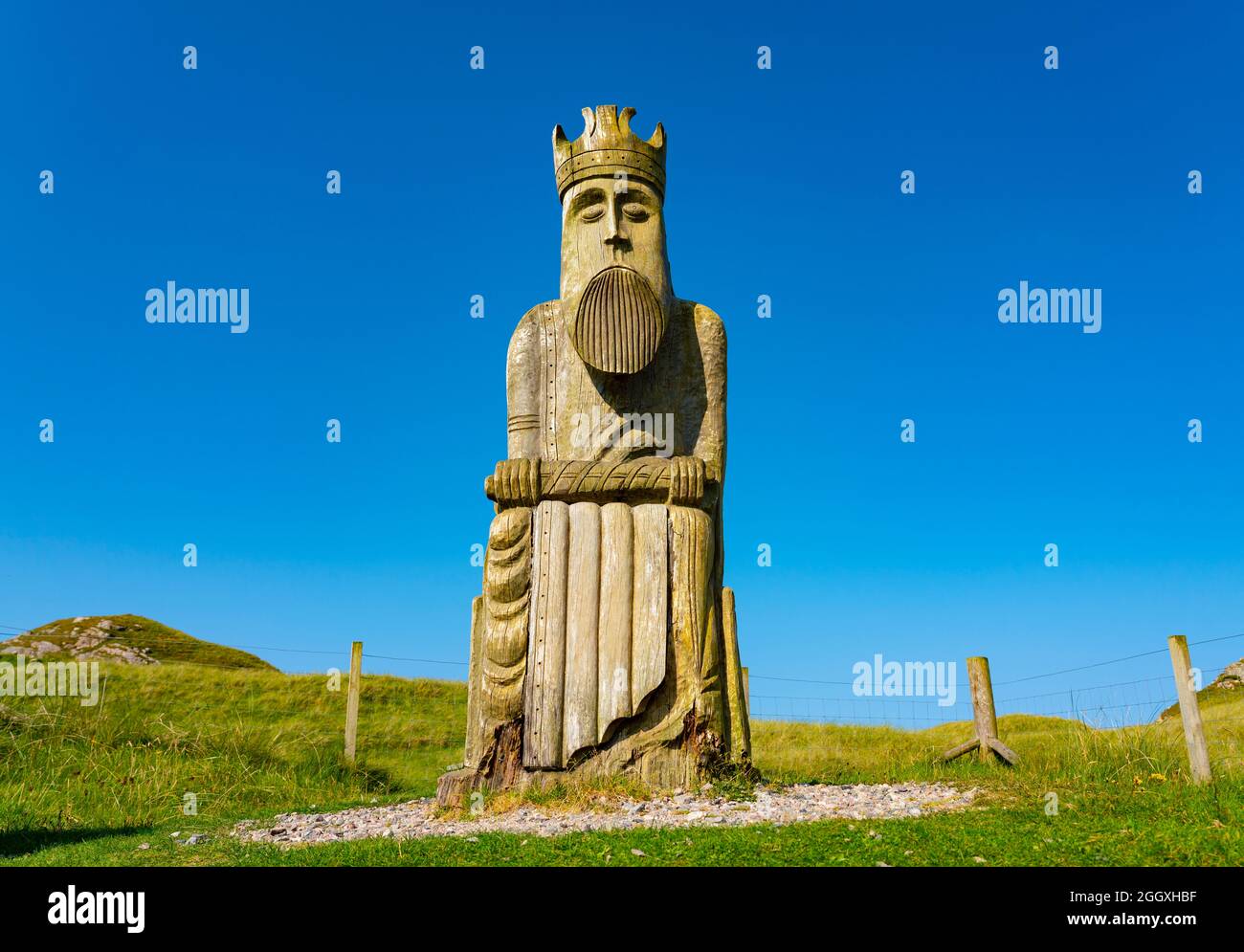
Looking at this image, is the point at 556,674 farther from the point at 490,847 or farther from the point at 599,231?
the point at 599,231

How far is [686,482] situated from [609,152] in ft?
11.4

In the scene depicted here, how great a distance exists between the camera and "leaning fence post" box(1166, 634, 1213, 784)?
8.49m

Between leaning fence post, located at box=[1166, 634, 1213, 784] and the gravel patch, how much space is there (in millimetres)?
2341

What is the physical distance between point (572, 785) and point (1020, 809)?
3423mm

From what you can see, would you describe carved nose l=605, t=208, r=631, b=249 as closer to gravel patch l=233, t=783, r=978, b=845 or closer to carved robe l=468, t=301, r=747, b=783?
carved robe l=468, t=301, r=747, b=783

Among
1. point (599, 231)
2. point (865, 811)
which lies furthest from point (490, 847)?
point (599, 231)

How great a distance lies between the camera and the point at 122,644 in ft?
77.5

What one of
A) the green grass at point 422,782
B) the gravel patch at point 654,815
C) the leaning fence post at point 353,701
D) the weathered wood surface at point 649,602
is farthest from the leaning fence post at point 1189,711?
the leaning fence post at point 353,701

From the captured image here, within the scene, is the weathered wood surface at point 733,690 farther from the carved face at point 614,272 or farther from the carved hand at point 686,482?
the carved face at point 614,272

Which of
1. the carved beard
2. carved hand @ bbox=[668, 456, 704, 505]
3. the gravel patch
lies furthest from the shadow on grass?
the carved beard

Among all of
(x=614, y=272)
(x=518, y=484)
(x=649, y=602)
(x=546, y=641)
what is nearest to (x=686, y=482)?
(x=649, y=602)

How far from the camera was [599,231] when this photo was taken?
908 cm

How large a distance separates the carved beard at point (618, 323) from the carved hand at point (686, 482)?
1130 millimetres
